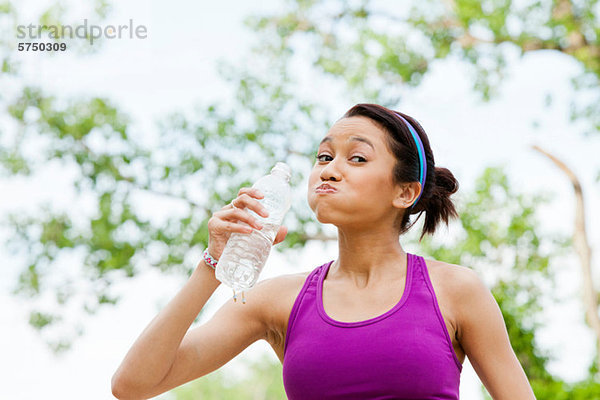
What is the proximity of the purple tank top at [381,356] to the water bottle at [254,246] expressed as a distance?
0.61 feet

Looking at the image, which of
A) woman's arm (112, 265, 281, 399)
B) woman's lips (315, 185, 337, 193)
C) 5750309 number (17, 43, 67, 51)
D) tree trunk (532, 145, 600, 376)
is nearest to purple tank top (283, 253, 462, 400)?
woman's arm (112, 265, 281, 399)

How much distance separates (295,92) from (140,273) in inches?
116

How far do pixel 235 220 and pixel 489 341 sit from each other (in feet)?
2.03

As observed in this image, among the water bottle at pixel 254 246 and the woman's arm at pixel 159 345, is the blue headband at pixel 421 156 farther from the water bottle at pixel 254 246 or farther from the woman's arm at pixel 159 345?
the woman's arm at pixel 159 345

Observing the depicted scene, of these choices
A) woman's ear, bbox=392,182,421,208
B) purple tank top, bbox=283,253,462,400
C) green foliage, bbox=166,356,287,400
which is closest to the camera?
purple tank top, bbox=283,253,462,400

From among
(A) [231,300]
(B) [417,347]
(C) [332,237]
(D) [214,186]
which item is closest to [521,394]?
(B) [417,347]

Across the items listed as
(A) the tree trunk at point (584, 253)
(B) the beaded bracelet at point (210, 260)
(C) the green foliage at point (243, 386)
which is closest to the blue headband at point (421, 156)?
(B) the beaded bracelet at point (210, 260)

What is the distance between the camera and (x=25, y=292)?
8.88m

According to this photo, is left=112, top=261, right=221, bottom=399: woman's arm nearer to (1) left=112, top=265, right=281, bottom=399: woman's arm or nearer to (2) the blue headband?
(1) left=112, top=265, right=281, bottom=399: woman's arm

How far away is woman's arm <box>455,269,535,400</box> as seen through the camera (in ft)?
5.06

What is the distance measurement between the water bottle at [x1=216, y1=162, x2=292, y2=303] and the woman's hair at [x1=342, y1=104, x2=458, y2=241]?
26cm

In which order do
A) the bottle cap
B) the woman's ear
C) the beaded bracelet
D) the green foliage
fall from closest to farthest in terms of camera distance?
the beaded bracelet < the woman's ear < the bottle cap < the green foliage

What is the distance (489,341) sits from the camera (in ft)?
5.08

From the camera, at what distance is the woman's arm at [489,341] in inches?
60.7
